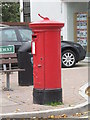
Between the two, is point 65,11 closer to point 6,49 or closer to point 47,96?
point 6,49

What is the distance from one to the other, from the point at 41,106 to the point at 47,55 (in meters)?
1.06

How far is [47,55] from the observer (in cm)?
755

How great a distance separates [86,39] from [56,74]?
10064 millimetres

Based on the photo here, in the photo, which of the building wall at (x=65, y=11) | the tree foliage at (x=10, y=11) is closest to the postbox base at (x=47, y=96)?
the building wall at (x=65, y=11)

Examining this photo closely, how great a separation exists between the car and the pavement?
2.63m

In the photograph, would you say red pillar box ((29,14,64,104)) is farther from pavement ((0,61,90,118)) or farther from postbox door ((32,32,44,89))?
pavement ((0,61,90,118))

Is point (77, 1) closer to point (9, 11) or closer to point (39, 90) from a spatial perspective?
point (39, 90)

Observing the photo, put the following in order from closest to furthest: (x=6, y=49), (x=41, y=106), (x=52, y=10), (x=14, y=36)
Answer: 1. (x=41, y=106)
2. (x=6, y=49)
3. (x=14, y=36)
4. (x=52, y=10)

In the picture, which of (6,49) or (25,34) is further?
(25,34)

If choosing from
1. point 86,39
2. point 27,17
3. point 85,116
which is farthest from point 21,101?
point 27,17

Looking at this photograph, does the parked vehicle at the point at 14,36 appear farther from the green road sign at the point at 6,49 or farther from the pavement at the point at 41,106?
the green road sign at the point at 6,49

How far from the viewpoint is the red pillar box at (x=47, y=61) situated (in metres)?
7.54

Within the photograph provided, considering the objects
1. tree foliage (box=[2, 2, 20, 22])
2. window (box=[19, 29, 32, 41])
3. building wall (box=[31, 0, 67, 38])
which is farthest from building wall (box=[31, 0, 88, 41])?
tree foliage (box=[2, 2, 20, 22])

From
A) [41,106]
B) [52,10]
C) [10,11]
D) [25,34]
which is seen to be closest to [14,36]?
[25,34]
